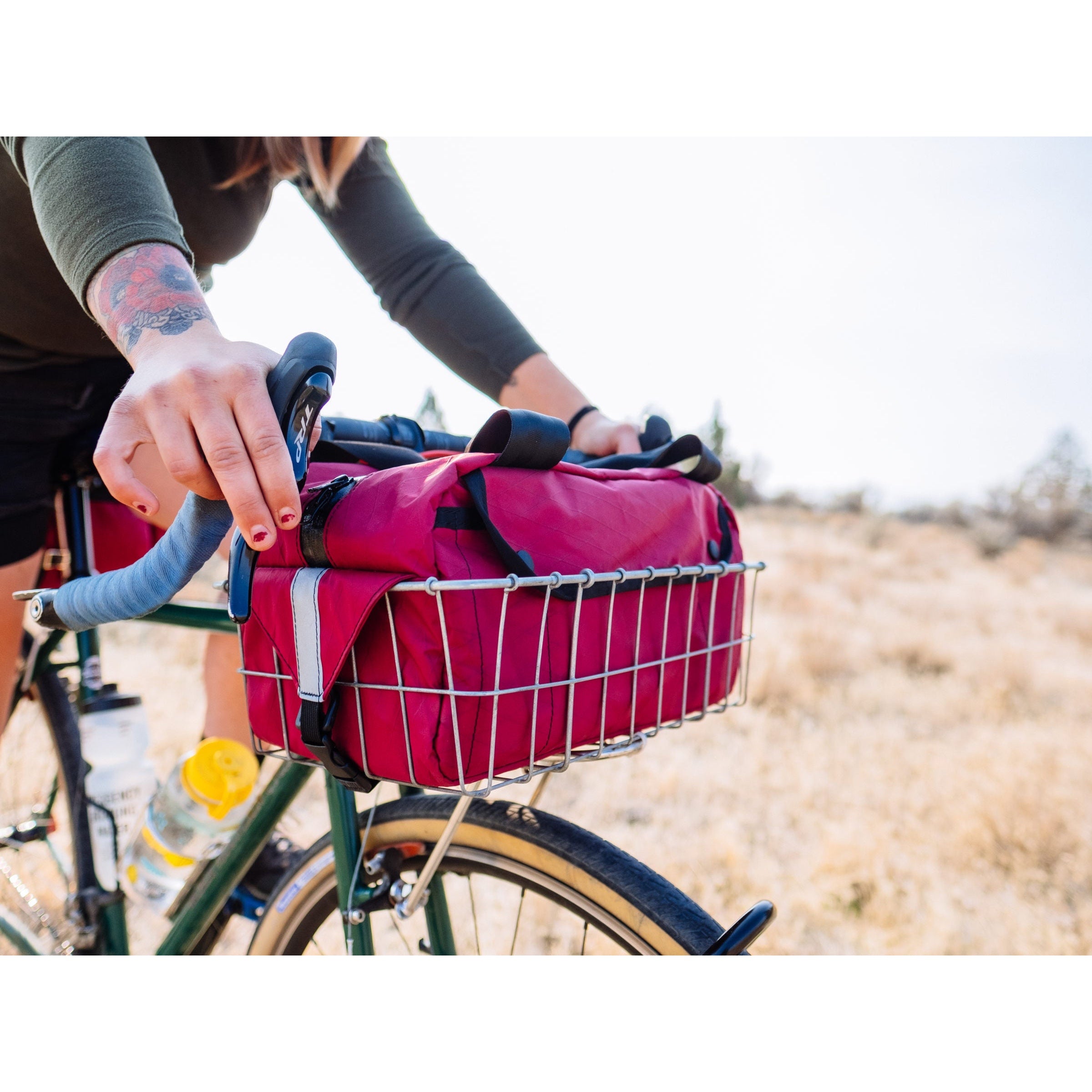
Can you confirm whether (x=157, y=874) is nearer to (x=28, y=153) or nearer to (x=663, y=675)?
(x=663, y=675)

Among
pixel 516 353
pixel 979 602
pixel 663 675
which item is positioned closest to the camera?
pixel 663 675

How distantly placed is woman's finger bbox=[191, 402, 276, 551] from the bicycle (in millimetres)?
66

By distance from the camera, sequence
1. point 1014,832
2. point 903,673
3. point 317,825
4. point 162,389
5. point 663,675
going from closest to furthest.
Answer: point 162,389 < point 663,675 < point 1014,832 < point 317,825 < point 903,673

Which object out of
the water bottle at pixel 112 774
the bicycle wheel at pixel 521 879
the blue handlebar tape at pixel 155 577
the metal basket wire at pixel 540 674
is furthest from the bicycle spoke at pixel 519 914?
the water bottle at pixel 112 774

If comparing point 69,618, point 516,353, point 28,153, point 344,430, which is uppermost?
point 28,153

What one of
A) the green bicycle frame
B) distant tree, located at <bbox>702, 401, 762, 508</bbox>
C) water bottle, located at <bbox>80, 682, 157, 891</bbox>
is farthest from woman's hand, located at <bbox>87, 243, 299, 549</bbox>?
distant tree, located at <bbox>702, 401, 762, 508</bbox>

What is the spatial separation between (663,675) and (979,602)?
8.58 meters

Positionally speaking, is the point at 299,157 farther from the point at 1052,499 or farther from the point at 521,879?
the point at 1052,499

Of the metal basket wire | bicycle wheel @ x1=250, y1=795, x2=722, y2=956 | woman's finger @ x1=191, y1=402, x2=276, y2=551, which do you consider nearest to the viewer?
woman's finger @ x1=191, y1=402, x2=276, y2=551

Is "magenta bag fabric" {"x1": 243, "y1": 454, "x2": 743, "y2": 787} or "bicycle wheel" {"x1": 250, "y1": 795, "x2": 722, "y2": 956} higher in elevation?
"magenta bag fabric" {"x1": 243, "y1": 454, "x2": 743, "y2": 787}

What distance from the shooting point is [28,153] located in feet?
2.69

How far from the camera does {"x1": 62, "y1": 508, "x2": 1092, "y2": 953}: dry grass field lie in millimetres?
2406

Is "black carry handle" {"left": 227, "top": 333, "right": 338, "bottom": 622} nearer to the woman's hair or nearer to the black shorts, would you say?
the woman's hair
